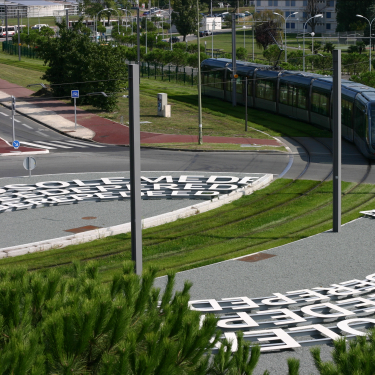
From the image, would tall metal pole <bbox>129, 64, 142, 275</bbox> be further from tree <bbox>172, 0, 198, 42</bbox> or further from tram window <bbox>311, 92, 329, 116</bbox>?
tree <bbox>172, 0, 198, 42</bbox>

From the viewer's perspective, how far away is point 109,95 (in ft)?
166

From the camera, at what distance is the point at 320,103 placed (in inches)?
1626

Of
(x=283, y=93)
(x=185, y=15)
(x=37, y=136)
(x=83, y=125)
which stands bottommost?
(x=37, y=136)

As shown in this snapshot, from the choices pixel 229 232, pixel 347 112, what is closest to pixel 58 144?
pixel 347 112

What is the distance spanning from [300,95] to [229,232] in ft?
82.2

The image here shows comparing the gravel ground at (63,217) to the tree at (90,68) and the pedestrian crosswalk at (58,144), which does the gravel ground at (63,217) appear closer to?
the pedestrian crosswalk at (58,144)

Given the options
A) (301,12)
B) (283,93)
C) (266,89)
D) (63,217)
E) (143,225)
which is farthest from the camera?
(301,12)

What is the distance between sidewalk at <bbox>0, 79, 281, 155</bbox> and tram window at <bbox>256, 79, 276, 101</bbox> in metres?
8.39

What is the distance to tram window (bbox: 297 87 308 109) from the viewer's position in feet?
142

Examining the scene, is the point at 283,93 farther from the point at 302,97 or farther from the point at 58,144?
the point at 58,144

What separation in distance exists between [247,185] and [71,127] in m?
22.5

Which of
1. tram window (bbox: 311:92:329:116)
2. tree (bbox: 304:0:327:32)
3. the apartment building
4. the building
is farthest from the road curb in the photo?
the building

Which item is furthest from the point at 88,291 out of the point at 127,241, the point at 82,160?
the point at 82,160

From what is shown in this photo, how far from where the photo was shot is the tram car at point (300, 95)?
3291 cm
